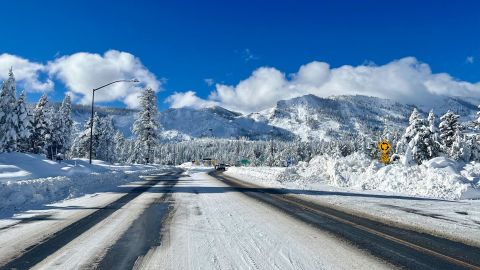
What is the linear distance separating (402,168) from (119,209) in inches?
679

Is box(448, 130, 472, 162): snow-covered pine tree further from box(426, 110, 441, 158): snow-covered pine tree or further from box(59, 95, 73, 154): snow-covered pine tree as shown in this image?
box(59, 95, 73, 154): snow-covered pine tree

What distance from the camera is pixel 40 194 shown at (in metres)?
16.1

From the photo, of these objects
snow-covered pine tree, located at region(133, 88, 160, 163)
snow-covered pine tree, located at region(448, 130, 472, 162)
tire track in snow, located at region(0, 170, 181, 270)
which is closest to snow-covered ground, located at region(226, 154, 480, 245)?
tire track in snow, located at region(0, 170, 181, 270)

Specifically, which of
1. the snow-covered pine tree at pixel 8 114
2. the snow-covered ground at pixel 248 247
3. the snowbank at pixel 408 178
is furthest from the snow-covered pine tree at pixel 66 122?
the snow-covered ground at pixel 248 247

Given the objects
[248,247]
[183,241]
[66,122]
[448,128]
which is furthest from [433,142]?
[66,122]

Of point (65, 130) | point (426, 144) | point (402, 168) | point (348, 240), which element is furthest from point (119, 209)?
point (65, 130)

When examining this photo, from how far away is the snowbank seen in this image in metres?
20.3

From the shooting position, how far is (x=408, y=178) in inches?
888

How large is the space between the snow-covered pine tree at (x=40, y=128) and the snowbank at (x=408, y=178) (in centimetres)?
5411

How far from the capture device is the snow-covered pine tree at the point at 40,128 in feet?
234

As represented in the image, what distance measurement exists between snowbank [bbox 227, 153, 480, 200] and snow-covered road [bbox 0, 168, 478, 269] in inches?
451

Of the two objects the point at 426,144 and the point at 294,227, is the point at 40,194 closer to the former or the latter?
the point at 294,227

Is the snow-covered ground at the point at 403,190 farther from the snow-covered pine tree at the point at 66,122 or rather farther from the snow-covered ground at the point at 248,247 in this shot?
the snow-covered pine tree at the point at 66,122

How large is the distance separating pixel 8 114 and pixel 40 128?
53.2 ft
